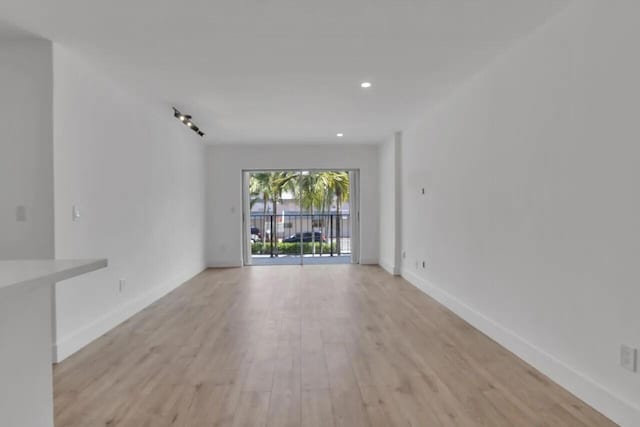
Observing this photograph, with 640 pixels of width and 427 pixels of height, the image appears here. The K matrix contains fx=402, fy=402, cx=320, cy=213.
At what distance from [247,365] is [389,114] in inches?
141

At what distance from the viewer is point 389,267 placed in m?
6.80

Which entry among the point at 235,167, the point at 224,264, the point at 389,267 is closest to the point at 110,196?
the point at 235,167

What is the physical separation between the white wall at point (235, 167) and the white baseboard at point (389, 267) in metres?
1.87

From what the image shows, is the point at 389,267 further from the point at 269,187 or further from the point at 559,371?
the point at 559,371

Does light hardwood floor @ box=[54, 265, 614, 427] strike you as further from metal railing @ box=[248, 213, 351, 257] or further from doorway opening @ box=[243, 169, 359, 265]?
metal railing @ box=[248, 213, 351, 257]

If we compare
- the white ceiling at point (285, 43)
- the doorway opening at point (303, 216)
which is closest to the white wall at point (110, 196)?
the white ceiling at point (285, 43)

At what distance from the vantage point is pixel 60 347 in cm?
288

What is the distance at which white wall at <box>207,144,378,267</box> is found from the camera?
755cm

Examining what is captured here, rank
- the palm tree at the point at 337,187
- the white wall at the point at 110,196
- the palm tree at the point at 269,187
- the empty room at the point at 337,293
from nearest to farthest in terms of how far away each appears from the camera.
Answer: the empty room at the point at 337,293, the white wall at the point at 110,196, the palm tree at the point at 337,187, the palm tree at the point at 269,187

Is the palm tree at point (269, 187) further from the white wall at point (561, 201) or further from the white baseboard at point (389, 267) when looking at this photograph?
the white wall at point (561, 201)

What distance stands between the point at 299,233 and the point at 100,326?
5.54 meters

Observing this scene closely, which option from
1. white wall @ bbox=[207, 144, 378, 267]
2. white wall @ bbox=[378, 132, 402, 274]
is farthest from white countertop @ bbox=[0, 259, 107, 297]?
white wall @ bbox=[207, 144, 378, 267]

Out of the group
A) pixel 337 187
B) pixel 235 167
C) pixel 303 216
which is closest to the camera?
pixel 235 167

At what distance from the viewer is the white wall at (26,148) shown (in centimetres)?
286
